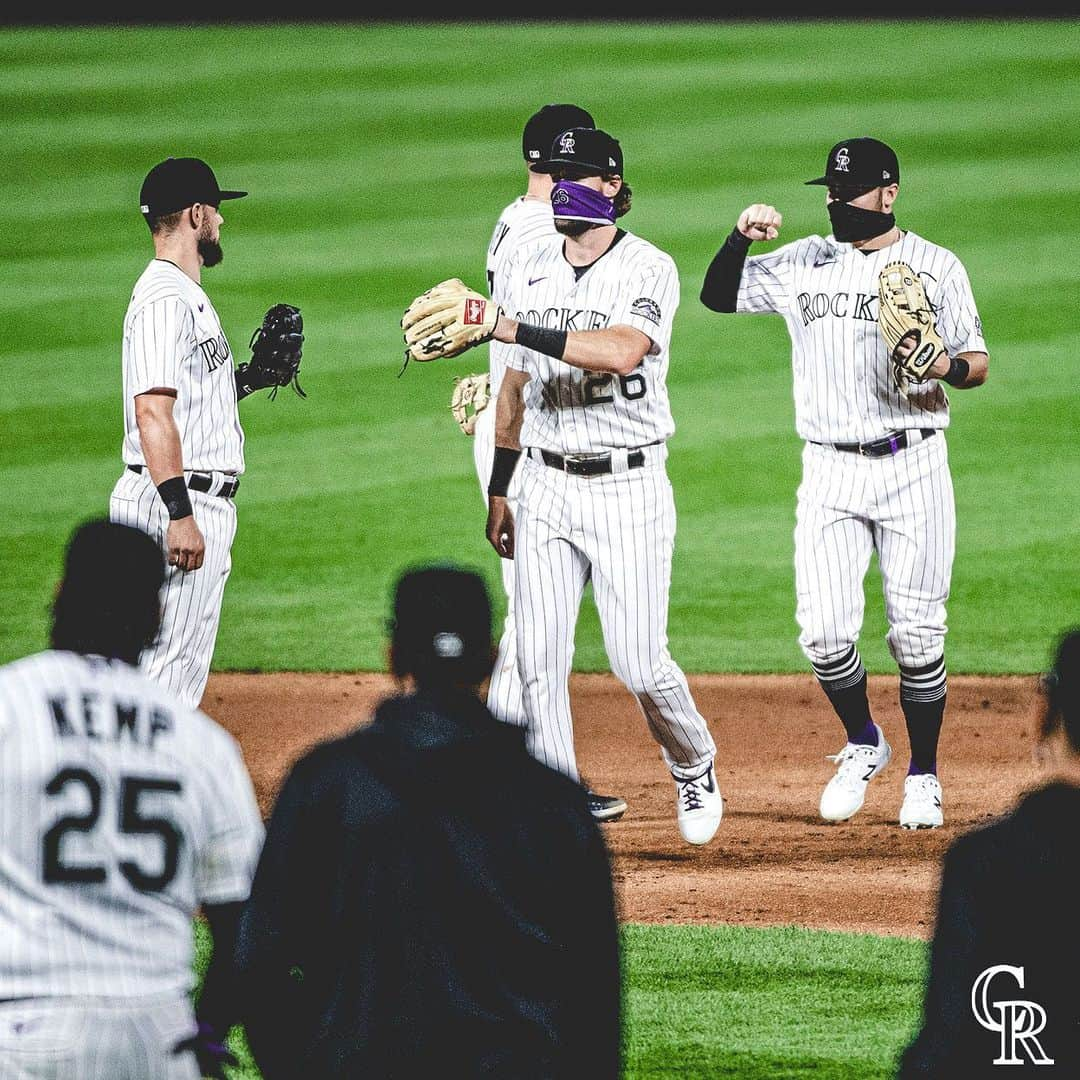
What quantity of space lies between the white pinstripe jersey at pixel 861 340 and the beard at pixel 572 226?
873 mm

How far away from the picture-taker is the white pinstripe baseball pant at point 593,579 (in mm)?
5492

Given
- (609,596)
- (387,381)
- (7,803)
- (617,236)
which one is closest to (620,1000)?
(7,803)

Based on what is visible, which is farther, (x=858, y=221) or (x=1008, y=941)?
(x=858, y=221)

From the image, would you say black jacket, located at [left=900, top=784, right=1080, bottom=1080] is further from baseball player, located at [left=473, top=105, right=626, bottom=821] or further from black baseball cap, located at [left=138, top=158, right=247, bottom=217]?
black baseball cap, located at [left=138, top=158, right=247, bottom=217]

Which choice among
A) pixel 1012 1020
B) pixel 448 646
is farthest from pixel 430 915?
pixel 1012 1020

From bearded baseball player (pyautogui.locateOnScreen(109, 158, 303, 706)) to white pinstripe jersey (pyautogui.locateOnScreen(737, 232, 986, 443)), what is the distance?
70.8 inches

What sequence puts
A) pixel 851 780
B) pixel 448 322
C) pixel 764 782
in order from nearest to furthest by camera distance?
pixel 448 322 < pixel 851 780 < pixel 764 782

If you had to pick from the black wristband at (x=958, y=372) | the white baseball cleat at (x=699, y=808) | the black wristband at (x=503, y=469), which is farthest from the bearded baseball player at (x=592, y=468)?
the black wristband at (x=958, y=372)

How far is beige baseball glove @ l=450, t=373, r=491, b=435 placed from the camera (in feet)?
21.6

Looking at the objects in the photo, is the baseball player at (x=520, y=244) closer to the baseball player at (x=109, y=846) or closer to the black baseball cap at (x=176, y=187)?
the black baseball cap at (x=176, y=187)

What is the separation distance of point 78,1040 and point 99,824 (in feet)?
1.00

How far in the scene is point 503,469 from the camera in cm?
579

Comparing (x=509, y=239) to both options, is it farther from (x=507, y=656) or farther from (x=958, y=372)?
(x=958, y=372)

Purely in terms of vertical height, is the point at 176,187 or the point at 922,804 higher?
the point at 176,187
